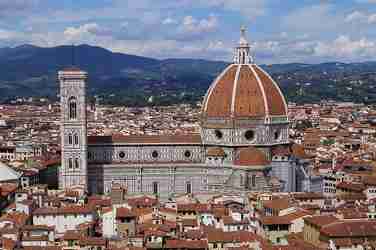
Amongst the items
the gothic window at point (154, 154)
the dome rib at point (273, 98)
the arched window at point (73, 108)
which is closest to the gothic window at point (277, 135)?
the dome rib at point (273, 98)

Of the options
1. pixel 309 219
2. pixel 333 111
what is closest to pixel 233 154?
pixel 309 219

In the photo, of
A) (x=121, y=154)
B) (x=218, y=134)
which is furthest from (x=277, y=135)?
(x=121, y=154)

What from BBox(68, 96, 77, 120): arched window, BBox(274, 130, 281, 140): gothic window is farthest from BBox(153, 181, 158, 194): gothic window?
BBox(274, 130, 281, 140): gothic window

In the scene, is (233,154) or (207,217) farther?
(233,154)

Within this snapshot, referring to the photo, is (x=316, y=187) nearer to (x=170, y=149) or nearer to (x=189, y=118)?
(x=170, y=149)

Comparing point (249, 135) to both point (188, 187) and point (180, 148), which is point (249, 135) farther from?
point (188, 187)

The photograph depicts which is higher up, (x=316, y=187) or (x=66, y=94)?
(x=66, y=94)

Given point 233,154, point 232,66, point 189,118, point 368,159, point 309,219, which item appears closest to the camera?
point 309,219
